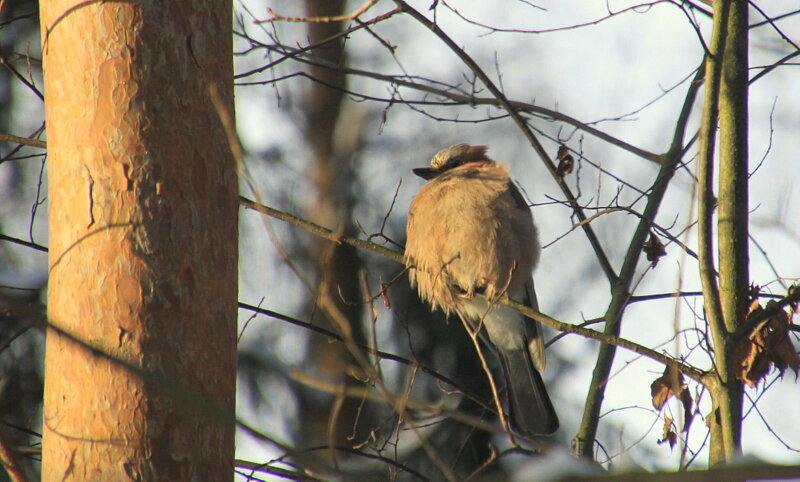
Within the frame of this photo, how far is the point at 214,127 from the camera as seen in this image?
8.59ft

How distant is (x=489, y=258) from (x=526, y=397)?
0.91 metres

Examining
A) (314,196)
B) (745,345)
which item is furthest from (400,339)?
(745,345)

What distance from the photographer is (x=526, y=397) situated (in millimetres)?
5145

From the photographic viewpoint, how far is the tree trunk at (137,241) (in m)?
2.32

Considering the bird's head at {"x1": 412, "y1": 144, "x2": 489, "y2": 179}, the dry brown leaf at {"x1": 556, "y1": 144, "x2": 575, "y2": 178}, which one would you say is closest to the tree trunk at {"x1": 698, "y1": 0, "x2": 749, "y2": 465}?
the dry brown leaf at {"x1": 556, "y1": 144, "x2": 575, "y2": 178}

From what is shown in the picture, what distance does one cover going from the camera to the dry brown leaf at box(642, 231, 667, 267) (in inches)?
156

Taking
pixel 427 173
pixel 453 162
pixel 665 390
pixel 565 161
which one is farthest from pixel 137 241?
pixel 453 162

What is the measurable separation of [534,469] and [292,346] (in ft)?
21.3

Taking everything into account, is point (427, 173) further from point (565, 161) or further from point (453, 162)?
point (565, 161)

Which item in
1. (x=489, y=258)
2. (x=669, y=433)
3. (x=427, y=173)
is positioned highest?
(x=427, y=173)

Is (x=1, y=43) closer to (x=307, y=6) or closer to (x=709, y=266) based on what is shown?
(x=307, y=6)

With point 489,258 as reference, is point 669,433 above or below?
below

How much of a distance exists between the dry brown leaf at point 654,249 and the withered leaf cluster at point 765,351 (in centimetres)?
92

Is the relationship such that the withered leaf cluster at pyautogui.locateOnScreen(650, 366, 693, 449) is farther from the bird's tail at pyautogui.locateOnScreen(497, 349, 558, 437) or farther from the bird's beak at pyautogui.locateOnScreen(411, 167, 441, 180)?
the bird's beak at pyautogui.locateOnScreen(411, 167, 441, 180)
